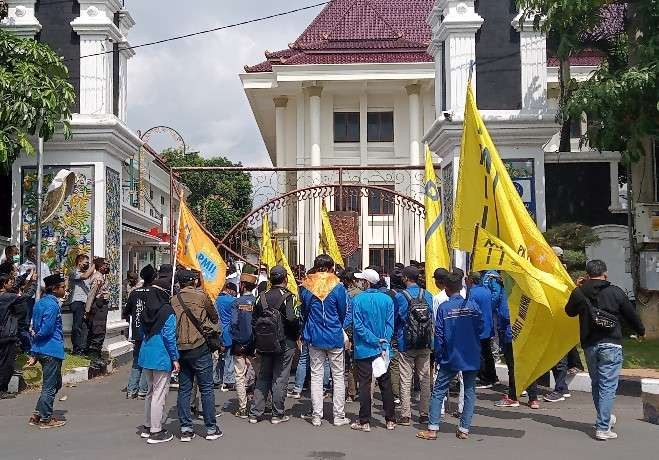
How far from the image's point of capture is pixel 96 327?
1137cm

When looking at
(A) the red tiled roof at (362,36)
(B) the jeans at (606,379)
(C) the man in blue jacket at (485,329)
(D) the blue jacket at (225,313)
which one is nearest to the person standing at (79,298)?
(D) the blue jacket at (225,313)

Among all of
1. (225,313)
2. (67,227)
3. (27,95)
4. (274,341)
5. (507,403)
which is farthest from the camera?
(67,227)

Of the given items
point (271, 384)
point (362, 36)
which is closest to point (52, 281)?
point (271, 384)

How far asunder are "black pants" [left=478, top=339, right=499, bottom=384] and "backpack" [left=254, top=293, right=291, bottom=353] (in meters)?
3.06

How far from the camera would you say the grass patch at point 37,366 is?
10.3 meters

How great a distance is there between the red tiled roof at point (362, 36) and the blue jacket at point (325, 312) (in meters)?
17.9

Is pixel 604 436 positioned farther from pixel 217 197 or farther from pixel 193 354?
pixel 217 197

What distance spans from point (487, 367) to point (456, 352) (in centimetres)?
294

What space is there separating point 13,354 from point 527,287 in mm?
6487

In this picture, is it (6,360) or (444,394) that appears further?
(6,360)

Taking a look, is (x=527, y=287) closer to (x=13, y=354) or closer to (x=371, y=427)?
(x=371, y=427)

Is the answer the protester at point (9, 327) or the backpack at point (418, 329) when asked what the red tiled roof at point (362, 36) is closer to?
the protester at point (9, 327)

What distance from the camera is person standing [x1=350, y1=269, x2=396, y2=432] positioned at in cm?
751

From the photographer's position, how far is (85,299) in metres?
11.4
